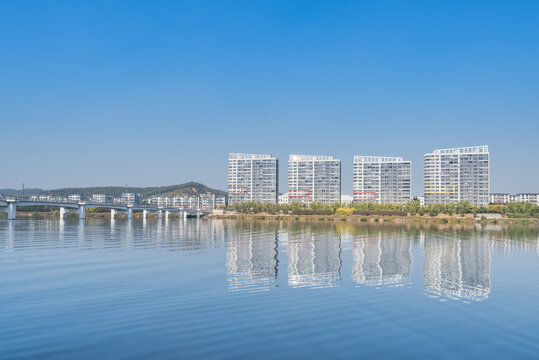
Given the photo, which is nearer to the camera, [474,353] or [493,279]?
[474,353]

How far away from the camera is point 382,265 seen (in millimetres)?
30453

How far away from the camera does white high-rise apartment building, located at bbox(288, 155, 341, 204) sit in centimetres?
18600

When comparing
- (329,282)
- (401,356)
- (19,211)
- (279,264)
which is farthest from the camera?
(19,211)

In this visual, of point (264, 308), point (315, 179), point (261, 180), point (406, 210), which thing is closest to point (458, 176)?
point (406, 210)

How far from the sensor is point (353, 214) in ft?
449

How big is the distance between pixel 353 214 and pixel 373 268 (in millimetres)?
109736

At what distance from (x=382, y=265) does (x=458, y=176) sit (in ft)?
496

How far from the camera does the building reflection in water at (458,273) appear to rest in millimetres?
21703

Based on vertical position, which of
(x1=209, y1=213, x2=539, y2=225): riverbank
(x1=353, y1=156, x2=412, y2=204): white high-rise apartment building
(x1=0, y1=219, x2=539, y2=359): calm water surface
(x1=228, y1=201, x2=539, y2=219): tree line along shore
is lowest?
(x1=209, y1=213, x2=539, y2=225): riverbank

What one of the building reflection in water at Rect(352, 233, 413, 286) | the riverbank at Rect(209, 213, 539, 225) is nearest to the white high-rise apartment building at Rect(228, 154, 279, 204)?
the riverbank at Rect(209, 213, 539, 225)

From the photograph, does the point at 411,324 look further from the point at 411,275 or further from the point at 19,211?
the point at 19,211

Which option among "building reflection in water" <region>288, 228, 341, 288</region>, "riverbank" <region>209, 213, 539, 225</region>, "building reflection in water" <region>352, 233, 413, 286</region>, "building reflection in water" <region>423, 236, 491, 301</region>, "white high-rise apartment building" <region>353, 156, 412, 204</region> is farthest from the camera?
"white high-rise apartment building" <region>353, 156, 412, 204</region>

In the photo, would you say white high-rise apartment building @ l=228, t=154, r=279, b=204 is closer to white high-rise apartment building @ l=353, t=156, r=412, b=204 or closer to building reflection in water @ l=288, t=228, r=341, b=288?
white high-rise apartment building @ l=353, t=156, r=412, b=204

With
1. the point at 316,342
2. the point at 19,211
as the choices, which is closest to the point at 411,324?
the point at 316,342
